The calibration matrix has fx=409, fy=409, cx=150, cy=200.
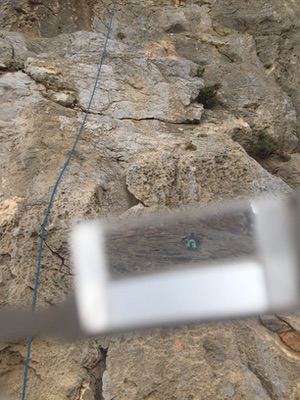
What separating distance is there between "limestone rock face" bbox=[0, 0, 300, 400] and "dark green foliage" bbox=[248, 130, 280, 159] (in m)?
0.03

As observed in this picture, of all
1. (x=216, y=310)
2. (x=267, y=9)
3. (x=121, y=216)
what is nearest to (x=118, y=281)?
(x=216, y=310)

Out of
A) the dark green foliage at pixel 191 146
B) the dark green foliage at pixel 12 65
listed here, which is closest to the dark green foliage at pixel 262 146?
the dark green foliage at pixel 191 146

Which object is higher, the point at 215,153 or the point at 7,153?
the point at 215,153

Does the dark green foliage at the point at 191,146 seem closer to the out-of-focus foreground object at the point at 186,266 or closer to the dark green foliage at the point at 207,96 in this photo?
the out-of-focus foreground object at the point at 186,266

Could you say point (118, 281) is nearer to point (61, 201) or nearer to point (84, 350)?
point (84, 350)

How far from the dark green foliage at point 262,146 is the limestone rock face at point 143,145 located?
31mm

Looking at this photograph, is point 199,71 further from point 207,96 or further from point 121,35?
point 121,35

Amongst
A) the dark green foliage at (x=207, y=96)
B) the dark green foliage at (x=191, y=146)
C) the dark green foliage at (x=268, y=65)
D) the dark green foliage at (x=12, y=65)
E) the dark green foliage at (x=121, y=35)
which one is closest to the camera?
the dark green foliage at (x=191, y=146)

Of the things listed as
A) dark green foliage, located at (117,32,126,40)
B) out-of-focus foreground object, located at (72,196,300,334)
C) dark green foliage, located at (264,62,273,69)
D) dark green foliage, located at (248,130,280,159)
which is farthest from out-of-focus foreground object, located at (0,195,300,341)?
dark green foliage, located at (264,62,273,69)

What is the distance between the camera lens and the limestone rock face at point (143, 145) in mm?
5195

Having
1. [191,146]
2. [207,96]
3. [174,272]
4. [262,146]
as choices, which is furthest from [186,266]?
[207,96]

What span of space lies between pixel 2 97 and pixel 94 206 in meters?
3.29

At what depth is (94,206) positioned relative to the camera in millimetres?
6305

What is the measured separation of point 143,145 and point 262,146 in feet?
10.1
